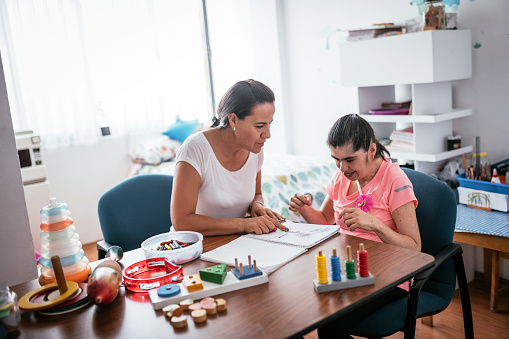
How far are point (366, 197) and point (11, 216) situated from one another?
1.26 metres

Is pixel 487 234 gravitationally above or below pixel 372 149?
below

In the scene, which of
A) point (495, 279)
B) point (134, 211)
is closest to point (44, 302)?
point (134, 211)

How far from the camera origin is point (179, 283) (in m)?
1.23

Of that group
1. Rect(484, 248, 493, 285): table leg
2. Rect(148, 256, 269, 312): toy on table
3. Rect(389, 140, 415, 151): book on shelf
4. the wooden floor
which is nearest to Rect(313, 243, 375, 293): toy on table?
Rect(148, 256, 269, 312): toy on table

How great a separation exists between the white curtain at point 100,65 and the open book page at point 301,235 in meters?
3.06

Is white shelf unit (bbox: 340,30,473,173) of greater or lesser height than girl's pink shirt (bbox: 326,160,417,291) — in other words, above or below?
above

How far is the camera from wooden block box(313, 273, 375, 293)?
1127 mm

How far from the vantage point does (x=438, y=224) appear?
1.63m

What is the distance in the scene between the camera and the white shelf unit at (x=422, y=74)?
257 cm

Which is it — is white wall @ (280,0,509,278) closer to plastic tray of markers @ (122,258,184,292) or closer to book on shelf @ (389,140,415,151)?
book on shelf @ (389,140,415,151)

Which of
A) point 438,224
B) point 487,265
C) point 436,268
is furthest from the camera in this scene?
point 487,265

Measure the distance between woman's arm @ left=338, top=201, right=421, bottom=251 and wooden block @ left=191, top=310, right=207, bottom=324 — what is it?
1.99 ft

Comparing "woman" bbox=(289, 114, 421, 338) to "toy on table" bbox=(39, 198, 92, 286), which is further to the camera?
"woman" bbox=(289, 114, 421, 338)

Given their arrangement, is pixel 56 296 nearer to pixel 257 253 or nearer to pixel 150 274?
pixel 150 274
